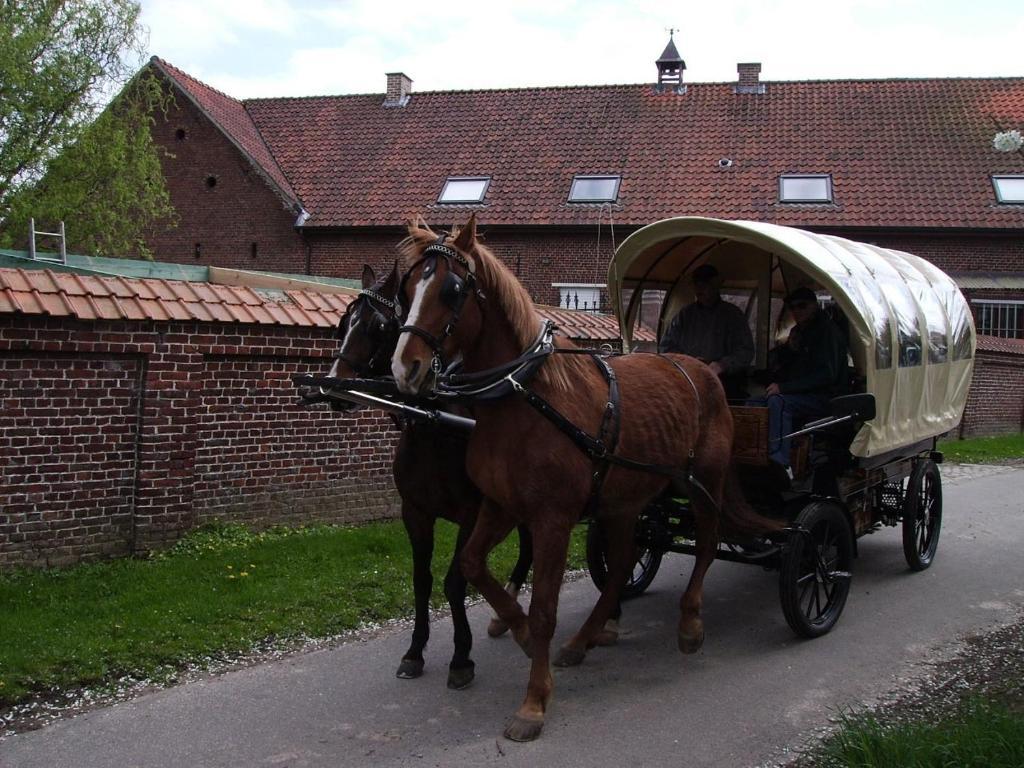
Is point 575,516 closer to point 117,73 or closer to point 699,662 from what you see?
point 699,662

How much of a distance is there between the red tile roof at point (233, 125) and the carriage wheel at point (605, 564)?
19.5 metres

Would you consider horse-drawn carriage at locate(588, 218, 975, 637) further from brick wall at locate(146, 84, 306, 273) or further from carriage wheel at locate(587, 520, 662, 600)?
brick wall at locate(146, 84, 306, 273)

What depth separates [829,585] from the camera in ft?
19.7

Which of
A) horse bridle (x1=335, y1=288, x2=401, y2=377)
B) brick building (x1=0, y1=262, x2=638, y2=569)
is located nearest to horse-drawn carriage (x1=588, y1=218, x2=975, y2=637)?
horse bridle (x1=335, y1=288, x2=401, y2=377)

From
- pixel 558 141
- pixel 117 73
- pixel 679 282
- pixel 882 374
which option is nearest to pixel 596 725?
pixel 882 374

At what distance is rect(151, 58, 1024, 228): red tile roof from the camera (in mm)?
21859

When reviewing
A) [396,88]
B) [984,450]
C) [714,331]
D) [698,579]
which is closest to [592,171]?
[396,88]

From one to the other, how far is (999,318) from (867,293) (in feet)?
61.4

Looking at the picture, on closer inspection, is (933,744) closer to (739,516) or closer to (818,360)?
(739,516)

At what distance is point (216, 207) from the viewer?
25.1 meters

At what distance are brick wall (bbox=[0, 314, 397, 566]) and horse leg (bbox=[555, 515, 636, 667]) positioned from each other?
307 centimetres

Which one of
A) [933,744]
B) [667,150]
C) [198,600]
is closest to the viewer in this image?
[933,744]

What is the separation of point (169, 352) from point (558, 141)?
61.5 ft

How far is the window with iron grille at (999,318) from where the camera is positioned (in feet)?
72.4
